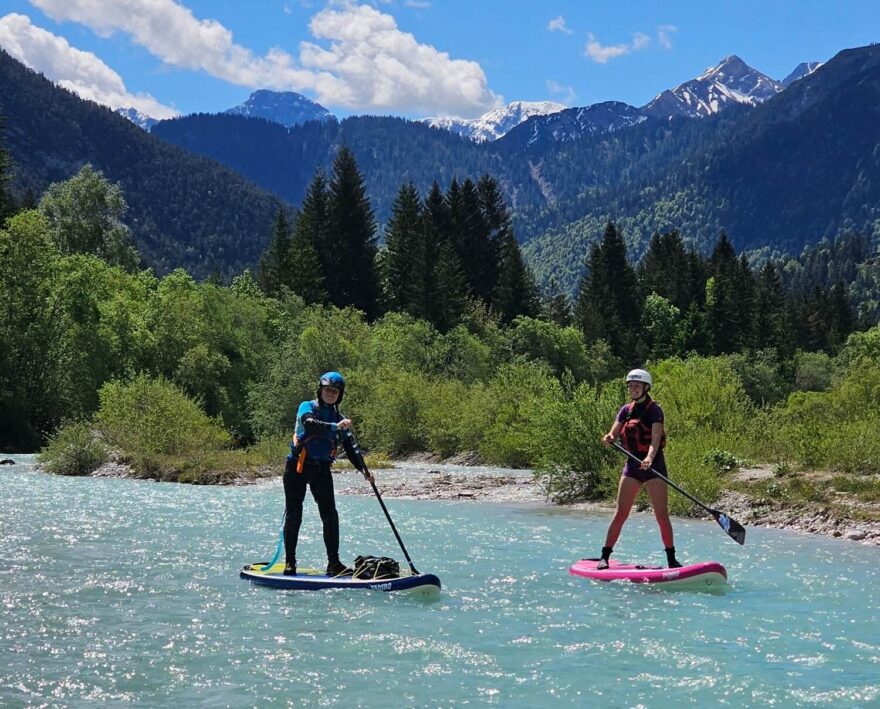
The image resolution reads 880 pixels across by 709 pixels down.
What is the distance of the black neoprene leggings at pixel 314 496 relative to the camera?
1255 cm

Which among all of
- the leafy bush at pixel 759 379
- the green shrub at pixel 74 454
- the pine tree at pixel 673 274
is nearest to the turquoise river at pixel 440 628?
the green shrub at pixel 74 454

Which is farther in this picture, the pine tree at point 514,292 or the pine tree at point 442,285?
the pine tree at point 514,292

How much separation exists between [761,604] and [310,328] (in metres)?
41.8

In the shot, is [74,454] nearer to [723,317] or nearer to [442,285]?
[442,285]

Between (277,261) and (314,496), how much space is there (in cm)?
6857

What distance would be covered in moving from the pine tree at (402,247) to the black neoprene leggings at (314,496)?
196 ft

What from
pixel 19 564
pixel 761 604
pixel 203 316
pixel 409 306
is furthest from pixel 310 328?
pixel 761 604

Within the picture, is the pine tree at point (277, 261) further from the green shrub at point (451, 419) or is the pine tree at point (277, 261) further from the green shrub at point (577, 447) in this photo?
the green shrub at point (577, 447)

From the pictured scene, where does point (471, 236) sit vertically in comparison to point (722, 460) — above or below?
above

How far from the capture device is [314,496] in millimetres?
12523

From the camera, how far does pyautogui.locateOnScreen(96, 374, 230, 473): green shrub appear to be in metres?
33.2

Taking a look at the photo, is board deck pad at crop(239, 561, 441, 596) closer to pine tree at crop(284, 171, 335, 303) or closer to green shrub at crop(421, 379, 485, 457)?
green shrub at crop(421, 379, 485, 457)

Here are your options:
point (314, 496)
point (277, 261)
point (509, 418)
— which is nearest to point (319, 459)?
point (314, 496)

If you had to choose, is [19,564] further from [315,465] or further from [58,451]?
[58,451]
